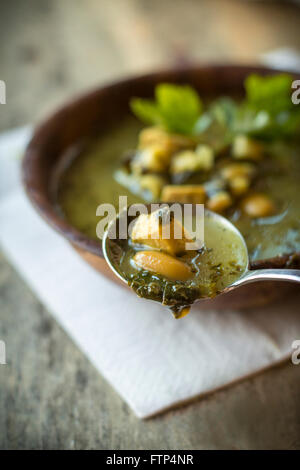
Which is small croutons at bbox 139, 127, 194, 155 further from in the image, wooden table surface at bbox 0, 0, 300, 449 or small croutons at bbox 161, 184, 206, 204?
wooden table surface at bbox 0, 0, 300, 449

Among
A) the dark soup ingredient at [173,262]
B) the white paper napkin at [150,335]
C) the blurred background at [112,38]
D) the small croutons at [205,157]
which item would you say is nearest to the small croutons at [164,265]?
the dark soup ingredient at [173,262]

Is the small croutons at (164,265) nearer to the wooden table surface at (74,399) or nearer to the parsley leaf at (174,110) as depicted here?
the wooden table surface at (74,399)

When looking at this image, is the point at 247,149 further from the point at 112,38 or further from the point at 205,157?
the point at 112,38

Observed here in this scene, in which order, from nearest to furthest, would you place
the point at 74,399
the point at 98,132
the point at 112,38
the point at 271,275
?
the point at 271,275
the point at 74,399
the point at 98,132
the point at 112,38

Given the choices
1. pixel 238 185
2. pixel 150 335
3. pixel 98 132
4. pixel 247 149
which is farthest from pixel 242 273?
pixel 98 132

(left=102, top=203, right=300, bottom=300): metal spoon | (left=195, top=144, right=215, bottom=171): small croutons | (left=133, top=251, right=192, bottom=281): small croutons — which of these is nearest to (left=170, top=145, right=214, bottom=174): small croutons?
(left=195, top=144, right=215, bottom=171): small croutons

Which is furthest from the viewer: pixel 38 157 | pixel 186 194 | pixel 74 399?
pixel 38 157
